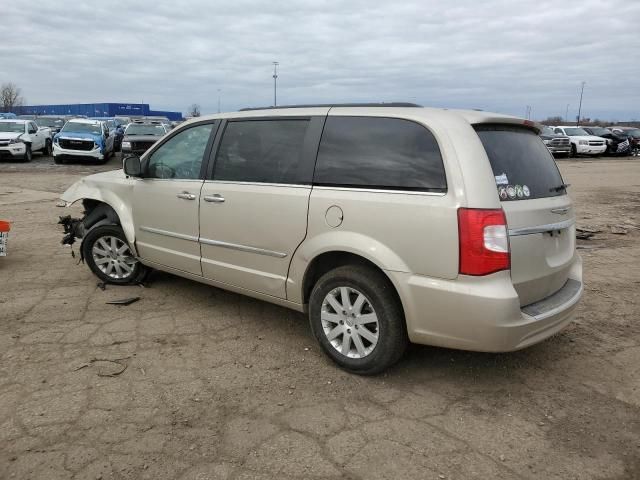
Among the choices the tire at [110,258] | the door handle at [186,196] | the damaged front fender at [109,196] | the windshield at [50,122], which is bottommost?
the tire at [110,258]

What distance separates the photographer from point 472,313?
9.60ft

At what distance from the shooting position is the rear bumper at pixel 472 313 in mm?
2898

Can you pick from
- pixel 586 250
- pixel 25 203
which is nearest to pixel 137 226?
pixel 586 250

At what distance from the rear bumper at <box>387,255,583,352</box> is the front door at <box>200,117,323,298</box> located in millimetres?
910

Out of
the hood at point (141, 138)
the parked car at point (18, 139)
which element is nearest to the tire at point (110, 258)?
the hood at point (141, 138)

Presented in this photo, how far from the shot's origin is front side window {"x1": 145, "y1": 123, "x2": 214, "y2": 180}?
173 inches

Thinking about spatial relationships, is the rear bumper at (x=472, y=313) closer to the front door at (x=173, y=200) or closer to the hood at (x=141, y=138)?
the front door at (x=173, y=200)

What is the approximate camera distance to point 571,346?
3.95 m

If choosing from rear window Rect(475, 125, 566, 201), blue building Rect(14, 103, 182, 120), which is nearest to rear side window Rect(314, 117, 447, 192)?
rear window Rect(475, 125, 566, 201)

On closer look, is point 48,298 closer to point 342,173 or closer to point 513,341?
point 342,173

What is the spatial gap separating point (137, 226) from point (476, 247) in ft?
10.6

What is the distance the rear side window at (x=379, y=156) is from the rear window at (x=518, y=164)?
359 millimetres

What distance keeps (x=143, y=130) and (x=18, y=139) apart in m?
4.43

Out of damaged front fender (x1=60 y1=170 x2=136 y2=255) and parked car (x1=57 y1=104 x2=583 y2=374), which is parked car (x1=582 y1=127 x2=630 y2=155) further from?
damaged front fender (x1=60 y1=170 x2=136 y2=255)
